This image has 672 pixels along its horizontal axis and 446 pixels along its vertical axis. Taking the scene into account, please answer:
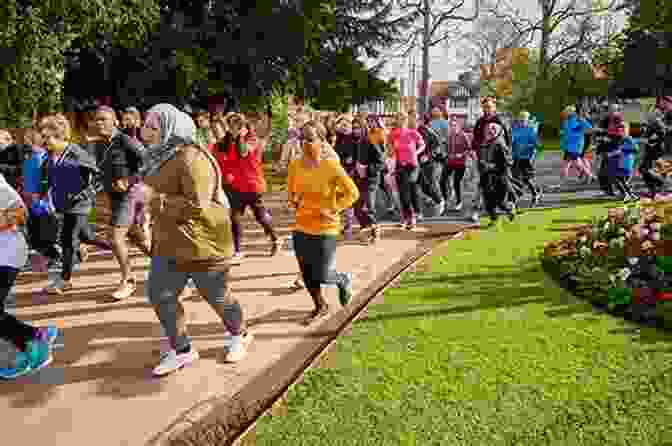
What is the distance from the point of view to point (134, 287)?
650 cm

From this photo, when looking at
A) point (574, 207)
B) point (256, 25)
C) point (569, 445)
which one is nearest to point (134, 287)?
point (569, 445)

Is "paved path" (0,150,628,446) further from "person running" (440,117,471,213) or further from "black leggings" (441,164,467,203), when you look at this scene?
"black leggings" (441,164,467,203)

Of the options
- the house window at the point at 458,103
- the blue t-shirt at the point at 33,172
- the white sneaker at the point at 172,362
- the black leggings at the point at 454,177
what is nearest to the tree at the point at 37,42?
the blue t-shirt at the point at 33,172

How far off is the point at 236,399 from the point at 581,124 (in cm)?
1191

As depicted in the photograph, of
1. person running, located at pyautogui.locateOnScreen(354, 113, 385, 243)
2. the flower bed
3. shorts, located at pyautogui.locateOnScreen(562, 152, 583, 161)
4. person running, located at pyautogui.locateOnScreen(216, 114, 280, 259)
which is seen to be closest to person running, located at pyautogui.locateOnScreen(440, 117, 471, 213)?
person running, located at pyautogui.locateOnScreen(354, 113, 385, 243)

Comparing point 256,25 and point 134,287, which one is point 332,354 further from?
point 256,25

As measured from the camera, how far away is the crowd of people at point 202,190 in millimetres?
4094

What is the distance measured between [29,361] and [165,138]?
209 cm

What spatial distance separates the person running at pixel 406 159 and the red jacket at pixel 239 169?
275cm

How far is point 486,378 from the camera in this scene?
4.10 m

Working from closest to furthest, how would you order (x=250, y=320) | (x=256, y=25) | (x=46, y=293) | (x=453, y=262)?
(x=250, y=320) → (x=46, y=293) → (x=453, y=262) → (x=256, y=25)

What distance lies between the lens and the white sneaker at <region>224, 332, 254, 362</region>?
457 cm

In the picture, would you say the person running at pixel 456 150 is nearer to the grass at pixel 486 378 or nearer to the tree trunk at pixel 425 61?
the grass at pixel 486 378

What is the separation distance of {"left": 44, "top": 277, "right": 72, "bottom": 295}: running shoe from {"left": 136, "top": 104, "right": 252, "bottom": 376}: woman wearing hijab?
287 cm
